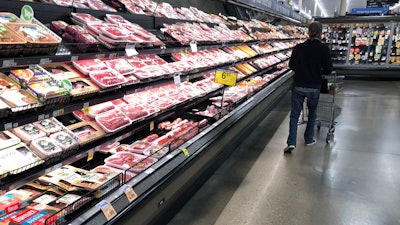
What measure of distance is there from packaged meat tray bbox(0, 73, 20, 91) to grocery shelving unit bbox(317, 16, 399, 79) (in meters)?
12.1

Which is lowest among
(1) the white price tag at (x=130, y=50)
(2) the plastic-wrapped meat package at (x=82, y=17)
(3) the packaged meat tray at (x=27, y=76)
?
(3) the packaged meat tray at (x=27, y=76)

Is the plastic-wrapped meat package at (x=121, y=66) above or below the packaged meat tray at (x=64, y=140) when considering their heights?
above

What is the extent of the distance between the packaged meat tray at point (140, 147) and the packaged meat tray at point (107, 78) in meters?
0.58

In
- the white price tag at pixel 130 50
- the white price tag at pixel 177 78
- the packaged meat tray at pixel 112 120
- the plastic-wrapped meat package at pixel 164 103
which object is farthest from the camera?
the white price tag at pixel 177 78

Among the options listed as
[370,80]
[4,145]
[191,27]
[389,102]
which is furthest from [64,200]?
[370,80]

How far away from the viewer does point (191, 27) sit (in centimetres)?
451

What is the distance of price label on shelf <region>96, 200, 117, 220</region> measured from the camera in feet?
6.04

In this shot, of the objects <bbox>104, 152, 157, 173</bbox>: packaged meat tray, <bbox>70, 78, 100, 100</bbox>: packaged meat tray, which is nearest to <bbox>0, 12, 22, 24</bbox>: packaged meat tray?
<bbox>70, 78, 100, 100</bbox>: packaged meat tray

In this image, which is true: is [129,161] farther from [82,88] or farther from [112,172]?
[82,88]

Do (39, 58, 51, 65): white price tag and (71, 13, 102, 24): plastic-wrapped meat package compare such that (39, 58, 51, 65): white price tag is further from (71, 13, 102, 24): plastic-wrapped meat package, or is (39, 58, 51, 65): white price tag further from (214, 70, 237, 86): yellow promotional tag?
(214, 70, 237, 86): yellow promotional tag

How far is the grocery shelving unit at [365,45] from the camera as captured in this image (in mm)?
11702

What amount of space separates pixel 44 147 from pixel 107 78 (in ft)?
2.52

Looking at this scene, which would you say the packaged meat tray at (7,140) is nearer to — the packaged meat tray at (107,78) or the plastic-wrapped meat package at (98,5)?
the packaged meat tray at (107,78)

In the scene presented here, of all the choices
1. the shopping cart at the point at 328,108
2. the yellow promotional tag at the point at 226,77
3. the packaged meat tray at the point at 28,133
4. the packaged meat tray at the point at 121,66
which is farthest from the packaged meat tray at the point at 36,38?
the shopping cart at the point at 328,108
